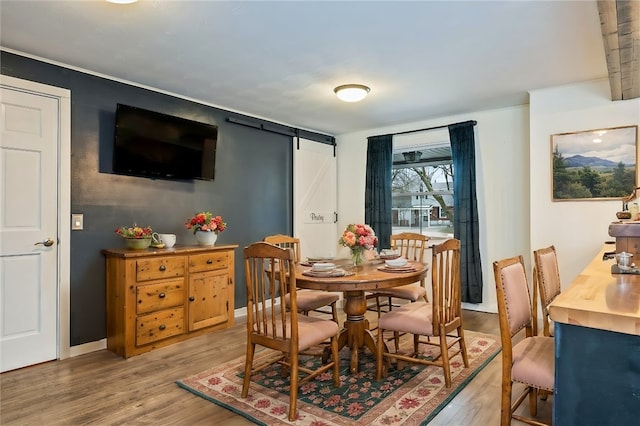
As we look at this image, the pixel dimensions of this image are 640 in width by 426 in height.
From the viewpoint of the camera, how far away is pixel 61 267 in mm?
3232

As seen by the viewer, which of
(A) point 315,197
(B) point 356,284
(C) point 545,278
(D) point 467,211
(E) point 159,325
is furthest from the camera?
(A) point 315,197

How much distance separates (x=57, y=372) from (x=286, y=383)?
5.85ft

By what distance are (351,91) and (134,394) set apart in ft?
10.0

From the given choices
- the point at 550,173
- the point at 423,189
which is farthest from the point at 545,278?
the point at 423,189

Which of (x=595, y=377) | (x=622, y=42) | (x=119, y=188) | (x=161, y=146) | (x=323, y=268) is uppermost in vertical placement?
(x=622, y=42)

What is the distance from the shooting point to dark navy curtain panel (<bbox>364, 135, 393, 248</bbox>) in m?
5.52

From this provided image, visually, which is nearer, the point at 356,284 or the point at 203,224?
the point at 356,284

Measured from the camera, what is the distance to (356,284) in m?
2.50

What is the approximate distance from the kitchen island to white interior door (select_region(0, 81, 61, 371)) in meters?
3.57

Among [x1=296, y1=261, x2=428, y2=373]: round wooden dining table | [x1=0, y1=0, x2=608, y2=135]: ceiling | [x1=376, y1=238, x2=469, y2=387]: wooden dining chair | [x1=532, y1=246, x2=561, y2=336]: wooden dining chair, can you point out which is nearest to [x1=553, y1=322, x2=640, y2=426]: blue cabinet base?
[x1=532, y1=246, x2=561, y2=336]: wooden dining chair

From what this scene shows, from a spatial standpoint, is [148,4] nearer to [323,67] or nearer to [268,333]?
[323,67]

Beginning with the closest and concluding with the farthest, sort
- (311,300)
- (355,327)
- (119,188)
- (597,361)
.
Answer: (597,361) < (355,327) < (311,300) < (119,188)

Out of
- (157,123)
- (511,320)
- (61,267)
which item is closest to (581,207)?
(511,320)

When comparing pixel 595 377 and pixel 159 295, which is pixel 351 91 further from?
pixel 595 377
